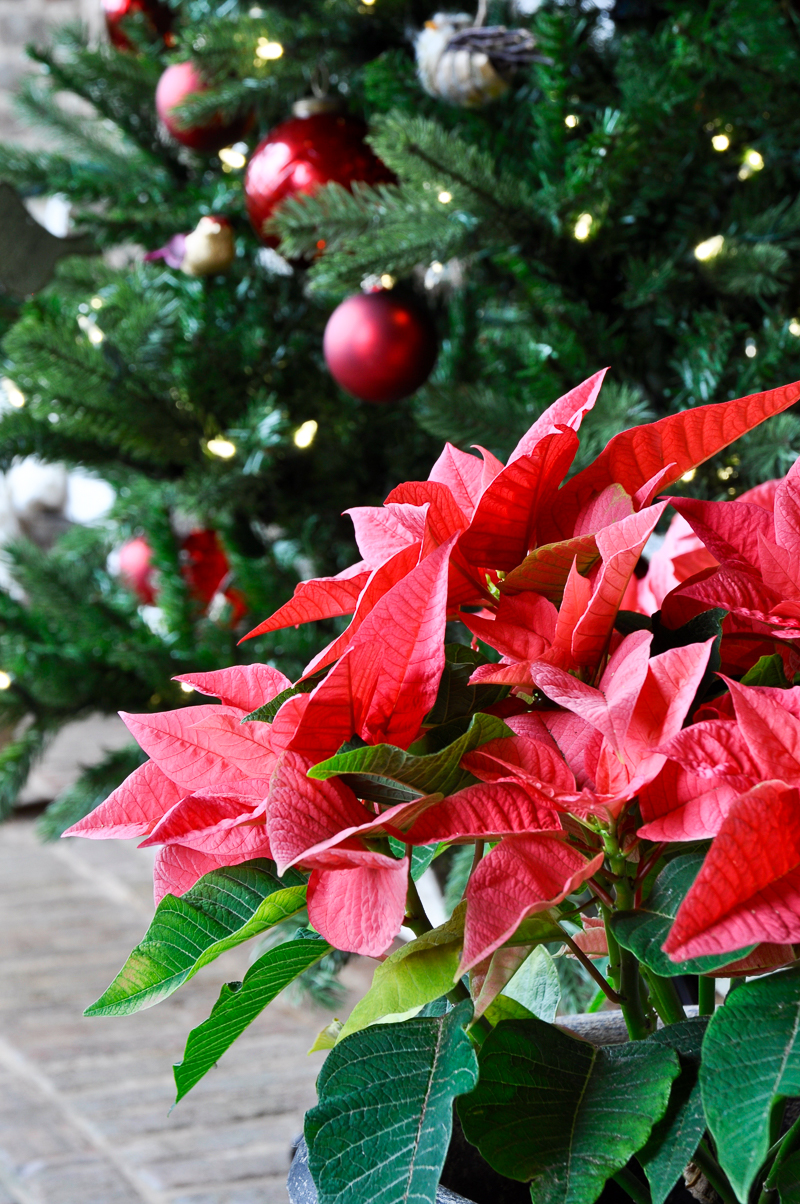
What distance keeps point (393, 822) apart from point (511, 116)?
87cm

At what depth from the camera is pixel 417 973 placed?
0.28 m

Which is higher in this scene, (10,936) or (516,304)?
(516,304)

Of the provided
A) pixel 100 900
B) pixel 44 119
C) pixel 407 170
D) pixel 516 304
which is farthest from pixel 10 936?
pixel 407 170

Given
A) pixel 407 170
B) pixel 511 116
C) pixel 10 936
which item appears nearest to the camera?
pixel 407 170

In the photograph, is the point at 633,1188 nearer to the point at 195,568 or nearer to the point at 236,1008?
the point at 236,1008

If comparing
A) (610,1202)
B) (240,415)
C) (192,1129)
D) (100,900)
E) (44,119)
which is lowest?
(100,900)

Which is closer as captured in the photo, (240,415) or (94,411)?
(94,411)

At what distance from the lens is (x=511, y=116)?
96 centimetres

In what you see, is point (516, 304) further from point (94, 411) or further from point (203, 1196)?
point (203, 1196)

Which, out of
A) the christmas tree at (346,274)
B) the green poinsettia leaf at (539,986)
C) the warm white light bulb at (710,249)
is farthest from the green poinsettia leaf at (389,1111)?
the warm white light bulb at (710,249)

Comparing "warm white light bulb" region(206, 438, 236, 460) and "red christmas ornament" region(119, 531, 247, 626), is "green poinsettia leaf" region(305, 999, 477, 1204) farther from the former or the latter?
"red christmas ornament" region(119, 531, 247, 626)

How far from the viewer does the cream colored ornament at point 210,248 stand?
Answer: 102 cm

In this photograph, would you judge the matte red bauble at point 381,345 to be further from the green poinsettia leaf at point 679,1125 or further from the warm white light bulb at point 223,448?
the green poinsettia leaf at point 679,1125

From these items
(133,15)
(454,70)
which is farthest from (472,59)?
(133,15)
